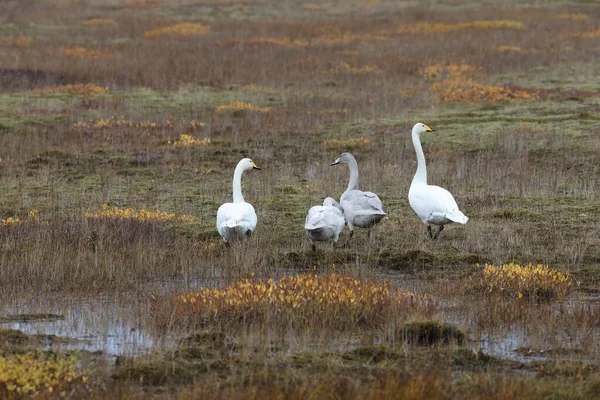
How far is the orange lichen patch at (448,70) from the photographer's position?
98.3 ft

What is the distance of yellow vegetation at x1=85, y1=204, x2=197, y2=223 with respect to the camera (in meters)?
13.4

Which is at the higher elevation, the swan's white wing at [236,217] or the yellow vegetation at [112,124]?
the yellow vegetation at [112,124]

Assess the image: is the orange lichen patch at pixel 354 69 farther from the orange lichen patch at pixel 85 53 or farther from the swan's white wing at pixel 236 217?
the swan's white wing at pixel 236 217

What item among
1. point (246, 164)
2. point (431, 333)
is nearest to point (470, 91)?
point (246, 164)

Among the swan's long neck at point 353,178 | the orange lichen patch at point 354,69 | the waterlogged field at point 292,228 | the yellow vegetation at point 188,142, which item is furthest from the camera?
the orange lichen patch at point 354,69

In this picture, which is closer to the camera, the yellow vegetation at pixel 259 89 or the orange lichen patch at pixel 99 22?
the yellow vegetation at pixel 259 89

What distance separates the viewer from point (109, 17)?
49344 millimetres

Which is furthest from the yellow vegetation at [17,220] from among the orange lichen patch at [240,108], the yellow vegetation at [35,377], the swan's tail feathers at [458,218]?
the orange lichen patch at [240,108]

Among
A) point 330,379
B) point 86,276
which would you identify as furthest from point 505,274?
point 86,276

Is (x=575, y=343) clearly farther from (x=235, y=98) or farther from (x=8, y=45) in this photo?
(x=8, y=45)

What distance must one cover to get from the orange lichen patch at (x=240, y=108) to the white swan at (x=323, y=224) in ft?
38.9

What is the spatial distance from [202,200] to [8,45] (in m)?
23.7

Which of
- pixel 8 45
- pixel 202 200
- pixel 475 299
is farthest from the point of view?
pixel 8 45

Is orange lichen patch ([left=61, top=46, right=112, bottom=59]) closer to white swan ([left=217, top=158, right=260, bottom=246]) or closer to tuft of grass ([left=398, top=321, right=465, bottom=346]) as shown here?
white swan ([left=217, top=158, right=260, bottom=246])
